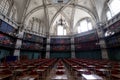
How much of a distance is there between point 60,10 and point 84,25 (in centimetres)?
880

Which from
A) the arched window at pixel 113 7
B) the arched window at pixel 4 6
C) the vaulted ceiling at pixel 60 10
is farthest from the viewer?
the vaulted ceiling at pixel 60 10

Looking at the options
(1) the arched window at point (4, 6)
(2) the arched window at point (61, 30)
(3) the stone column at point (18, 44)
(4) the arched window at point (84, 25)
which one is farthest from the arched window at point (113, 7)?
(1) the arched window at point (4, 6)

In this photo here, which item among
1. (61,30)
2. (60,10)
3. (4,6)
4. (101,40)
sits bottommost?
(101,40)

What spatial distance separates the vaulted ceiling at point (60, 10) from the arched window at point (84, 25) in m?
1.34

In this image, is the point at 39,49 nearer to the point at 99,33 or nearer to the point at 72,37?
the point at 72,37

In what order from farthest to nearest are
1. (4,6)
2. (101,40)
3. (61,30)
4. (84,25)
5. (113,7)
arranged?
(61,30) < (84,25) < (101,40) < (113,7) < (4,6)

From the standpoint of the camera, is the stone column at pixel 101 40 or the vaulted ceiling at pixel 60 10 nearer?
the stone column at pixel 101 40

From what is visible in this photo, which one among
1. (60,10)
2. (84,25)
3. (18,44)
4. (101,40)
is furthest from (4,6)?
(101,40)

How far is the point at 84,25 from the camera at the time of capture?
76.2ft

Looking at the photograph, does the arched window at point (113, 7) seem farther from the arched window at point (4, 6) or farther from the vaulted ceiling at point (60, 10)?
the arched window at point (4, 6)

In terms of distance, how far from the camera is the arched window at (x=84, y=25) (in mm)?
21953

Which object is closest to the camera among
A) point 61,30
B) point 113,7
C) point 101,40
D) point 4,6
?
point 4,6

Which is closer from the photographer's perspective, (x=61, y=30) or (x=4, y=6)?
(x=4, y=6)

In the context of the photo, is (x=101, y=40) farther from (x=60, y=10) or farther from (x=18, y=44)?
(x=18, y=44)
